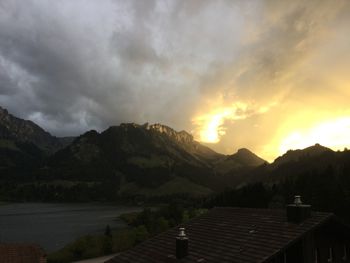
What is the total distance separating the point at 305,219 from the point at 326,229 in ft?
11.4

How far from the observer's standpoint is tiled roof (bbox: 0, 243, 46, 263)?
51562 millimetres

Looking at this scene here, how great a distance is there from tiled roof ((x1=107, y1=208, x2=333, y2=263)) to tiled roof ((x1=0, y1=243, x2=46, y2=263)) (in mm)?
26339

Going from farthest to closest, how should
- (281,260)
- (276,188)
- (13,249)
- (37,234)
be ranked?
(276,188), (37,234), (13,249), (281,260)

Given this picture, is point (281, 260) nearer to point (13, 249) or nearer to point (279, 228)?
point (279, 228)

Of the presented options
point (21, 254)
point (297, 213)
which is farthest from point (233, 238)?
point (21, 254)

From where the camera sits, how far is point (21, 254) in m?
52.6

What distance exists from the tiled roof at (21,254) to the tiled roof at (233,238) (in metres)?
26.3

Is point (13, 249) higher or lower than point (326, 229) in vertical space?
lower

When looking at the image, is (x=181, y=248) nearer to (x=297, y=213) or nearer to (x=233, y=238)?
(x=233, y=238)

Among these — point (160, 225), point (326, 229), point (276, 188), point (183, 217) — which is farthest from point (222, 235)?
point (276, 188)

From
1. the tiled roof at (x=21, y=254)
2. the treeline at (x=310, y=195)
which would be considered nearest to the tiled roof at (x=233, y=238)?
the tiled roof at (x=21, y=254)

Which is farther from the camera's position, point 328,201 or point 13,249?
point 328,201

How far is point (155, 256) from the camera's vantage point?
92.6 feet

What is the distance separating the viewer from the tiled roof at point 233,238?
23.9m
